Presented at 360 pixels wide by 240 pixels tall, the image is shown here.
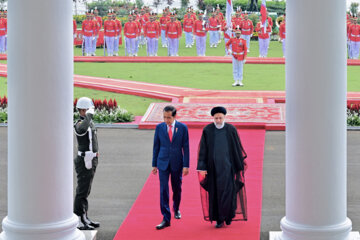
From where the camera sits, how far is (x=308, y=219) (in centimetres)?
755

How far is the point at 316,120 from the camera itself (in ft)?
24.2

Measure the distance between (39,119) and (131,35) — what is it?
28.3 metres

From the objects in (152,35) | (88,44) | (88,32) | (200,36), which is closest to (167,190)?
(152,35)

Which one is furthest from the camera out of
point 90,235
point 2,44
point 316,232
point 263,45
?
point 2,44

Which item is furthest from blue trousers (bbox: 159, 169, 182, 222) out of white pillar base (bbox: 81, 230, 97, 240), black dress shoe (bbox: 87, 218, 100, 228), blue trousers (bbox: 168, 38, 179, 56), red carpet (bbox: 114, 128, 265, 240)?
blue trousers (bbox: 168, 38, 179, 56)

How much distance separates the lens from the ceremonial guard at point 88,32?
118 feet

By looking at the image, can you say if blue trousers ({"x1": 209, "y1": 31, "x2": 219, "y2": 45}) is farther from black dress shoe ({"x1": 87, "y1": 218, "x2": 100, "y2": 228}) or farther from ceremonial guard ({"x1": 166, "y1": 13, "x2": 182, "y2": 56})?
black dress shoe ({"x1": 87, "y1": 218, "x2": 100, "y2": 228})

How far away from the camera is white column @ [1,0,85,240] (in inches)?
294

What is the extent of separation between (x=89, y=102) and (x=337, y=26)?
3.29 meters

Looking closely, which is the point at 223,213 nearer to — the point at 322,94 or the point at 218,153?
the point at 218,153

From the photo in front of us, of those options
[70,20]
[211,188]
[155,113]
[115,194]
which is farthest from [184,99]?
[70,20]

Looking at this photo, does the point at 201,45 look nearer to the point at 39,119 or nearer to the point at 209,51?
the point at 209,51

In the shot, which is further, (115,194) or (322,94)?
(115,194)

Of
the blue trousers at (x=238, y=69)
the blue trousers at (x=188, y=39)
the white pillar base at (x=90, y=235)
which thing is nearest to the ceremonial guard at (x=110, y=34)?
the blue trousers at (x=188, y=39)
